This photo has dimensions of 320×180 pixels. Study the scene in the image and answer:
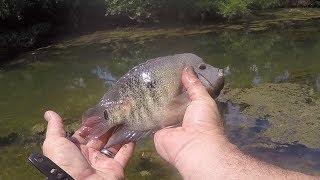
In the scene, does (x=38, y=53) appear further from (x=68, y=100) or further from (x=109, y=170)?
(x=109, y=170)

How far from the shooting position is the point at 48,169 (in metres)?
2.63

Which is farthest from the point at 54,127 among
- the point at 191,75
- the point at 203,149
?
the point at 203,149

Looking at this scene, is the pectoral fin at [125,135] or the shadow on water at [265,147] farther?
the shadow on water at [265,147]

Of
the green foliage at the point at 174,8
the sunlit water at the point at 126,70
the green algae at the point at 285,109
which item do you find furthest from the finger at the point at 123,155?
the green foliage at the point at 174,8

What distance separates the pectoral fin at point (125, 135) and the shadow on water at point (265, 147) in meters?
4.54

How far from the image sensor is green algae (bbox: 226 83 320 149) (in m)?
7.92

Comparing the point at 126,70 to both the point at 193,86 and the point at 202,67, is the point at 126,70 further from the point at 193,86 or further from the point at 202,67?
the point at 193,86

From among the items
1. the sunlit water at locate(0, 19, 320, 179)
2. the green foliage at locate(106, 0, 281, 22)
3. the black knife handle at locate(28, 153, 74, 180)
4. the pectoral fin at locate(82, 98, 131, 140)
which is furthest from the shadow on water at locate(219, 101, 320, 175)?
the green foliage at locate(106, 0, 281, 22)

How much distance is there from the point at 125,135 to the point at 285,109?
6.73 m

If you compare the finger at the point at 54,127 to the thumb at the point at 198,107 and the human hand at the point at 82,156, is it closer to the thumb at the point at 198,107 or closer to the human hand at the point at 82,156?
the human hand at the point at 82,156

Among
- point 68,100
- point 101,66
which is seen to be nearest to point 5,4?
point 101,66

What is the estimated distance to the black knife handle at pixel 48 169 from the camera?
2605 millimetres

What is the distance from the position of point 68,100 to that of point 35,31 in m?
10.1

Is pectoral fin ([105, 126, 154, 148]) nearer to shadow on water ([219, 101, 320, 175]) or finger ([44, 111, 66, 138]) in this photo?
finger ([44, 111, 66, 138])
